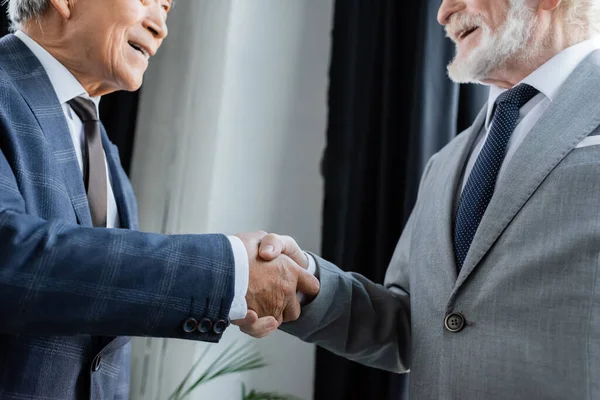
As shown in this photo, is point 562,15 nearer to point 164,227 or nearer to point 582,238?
point 582,238

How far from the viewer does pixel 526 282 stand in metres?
1.13

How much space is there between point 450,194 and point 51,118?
87cm

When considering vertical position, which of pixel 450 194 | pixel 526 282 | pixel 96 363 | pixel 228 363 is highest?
pixel 450 194

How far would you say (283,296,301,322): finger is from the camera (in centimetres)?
139

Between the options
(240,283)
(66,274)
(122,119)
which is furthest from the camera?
(122,119)

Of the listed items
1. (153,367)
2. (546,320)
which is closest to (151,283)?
(546,320)

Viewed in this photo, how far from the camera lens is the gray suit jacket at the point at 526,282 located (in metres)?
1.07

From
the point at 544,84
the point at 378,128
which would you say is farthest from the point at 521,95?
the point at 378,128

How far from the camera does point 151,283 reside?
3.45 ft

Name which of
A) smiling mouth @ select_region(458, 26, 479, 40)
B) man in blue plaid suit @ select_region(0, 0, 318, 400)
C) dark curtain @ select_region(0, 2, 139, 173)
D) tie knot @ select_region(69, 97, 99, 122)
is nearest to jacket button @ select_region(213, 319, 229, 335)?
man in blue plaid suit @ select_region(0, 0, 318, 400)

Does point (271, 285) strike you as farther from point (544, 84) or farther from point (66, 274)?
point (544, 84)

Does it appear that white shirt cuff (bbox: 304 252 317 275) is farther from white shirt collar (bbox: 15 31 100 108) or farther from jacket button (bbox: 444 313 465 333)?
white shirt collar (bbox: 15 31 100 108)

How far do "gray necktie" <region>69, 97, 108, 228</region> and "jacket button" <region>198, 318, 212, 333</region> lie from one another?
35cm

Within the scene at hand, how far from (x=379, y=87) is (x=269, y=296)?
1.19m
